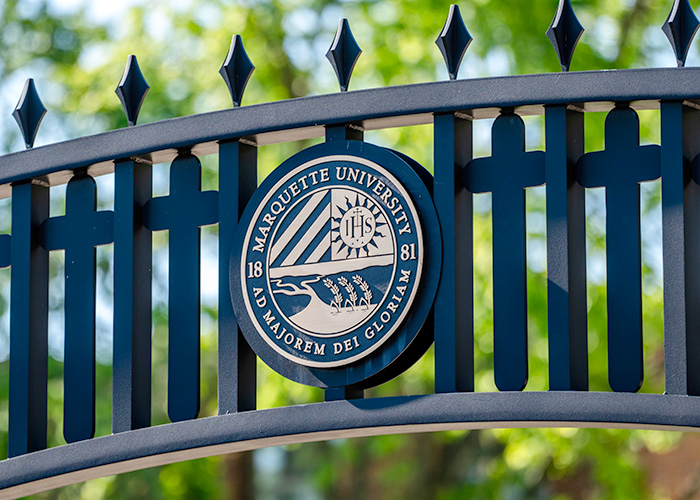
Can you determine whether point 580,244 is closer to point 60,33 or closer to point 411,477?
point 60,33

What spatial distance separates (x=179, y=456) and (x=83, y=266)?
2.37 ft

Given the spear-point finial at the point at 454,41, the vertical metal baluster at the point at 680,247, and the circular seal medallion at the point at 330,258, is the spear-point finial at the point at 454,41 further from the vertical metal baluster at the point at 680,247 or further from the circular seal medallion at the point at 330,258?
the vertical metal baluster at the point at 680,247

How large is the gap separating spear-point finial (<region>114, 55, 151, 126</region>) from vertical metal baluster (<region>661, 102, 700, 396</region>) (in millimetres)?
1681

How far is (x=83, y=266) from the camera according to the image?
3365 millimetres

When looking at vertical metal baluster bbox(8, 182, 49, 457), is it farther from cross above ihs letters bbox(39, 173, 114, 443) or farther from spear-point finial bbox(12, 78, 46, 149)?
spear-point finial bbox(12, 78, 46, 149)

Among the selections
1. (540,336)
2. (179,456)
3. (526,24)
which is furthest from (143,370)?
(526,24)

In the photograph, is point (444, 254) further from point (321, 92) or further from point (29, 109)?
point (321, 92)

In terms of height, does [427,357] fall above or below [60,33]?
below

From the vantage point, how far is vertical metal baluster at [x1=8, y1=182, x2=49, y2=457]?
339 centimetres

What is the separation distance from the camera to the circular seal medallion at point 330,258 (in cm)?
293

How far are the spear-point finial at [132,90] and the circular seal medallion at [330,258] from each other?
56 centimetres

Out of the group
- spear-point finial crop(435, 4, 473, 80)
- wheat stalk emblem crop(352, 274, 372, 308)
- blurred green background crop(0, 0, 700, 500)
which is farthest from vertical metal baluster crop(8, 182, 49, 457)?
blurred green background crop(0, 0, 700, 500)

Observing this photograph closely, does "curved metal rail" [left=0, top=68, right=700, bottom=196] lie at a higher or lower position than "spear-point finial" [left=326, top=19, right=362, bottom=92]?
lower

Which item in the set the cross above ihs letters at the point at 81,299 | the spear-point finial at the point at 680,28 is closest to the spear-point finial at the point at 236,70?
the cross above ihs letters at the point at 81,299
